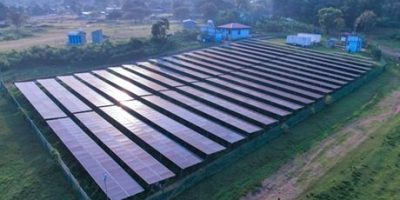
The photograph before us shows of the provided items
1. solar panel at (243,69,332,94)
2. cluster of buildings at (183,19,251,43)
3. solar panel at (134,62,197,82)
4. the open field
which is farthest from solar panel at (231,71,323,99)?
the open field

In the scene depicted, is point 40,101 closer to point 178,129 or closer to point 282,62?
point 178,129

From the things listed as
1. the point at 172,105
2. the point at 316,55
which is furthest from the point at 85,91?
the point at 316,55

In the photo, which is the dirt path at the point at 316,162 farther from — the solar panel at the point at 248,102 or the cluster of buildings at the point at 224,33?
the cluster of buildings at the point at 224,33

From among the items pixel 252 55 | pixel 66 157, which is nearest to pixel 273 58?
pixel 252 55

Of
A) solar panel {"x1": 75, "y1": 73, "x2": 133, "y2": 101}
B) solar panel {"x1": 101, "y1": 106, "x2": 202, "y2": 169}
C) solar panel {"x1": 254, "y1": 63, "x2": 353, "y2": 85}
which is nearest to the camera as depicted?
solar panel {"x1": 101, "y1": 106, "x2": 202, "y2": 169}

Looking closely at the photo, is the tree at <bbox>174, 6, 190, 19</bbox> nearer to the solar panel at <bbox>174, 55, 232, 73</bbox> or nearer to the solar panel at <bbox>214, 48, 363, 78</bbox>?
the solar panel at <bbox>214, 48, 363, 78</bbox>
